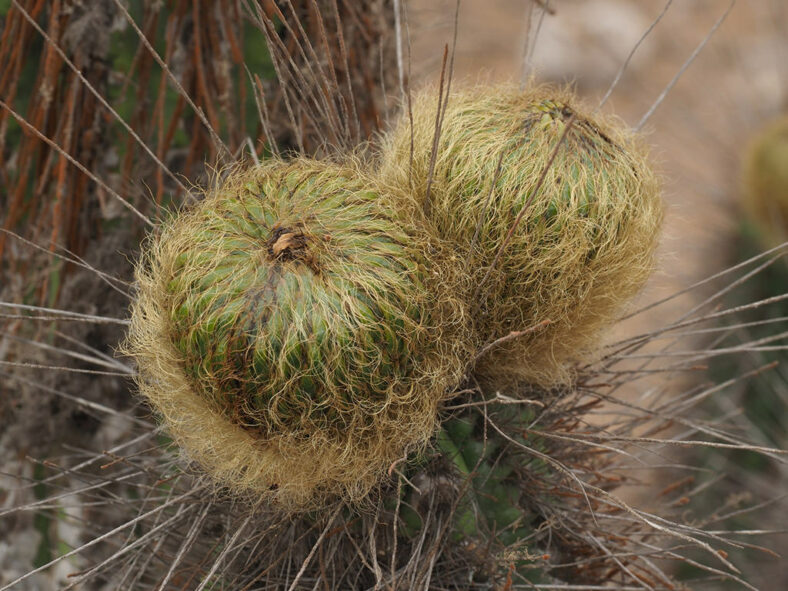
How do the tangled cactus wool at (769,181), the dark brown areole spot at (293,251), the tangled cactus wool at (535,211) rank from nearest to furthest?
the dark brown areole spot at (293,251), the tangled cactus wool at (535,211), the tangled cactus wool at (769,181)

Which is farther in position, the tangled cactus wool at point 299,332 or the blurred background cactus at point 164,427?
the blurred background cactus at point 164,427

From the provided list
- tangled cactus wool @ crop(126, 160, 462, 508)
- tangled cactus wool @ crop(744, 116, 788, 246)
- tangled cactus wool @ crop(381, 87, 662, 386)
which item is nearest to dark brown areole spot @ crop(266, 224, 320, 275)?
tangled cactus wool @ crop(126, 160, 462, 508)

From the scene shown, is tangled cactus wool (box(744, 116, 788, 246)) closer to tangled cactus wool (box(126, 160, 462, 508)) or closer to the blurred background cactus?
the blurred background cactus

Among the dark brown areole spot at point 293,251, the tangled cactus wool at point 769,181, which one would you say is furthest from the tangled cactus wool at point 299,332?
the tangled cactus wool at point 769,181

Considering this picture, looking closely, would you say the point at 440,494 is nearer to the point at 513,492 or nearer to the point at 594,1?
the point at 513,492

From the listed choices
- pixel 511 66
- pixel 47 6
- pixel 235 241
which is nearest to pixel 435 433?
pixel 235 241

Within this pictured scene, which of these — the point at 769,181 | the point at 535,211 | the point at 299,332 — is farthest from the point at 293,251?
the point at 769,181

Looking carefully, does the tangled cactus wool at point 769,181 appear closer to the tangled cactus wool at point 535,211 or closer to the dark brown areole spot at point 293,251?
the tangled cactus wool at point 535,211
